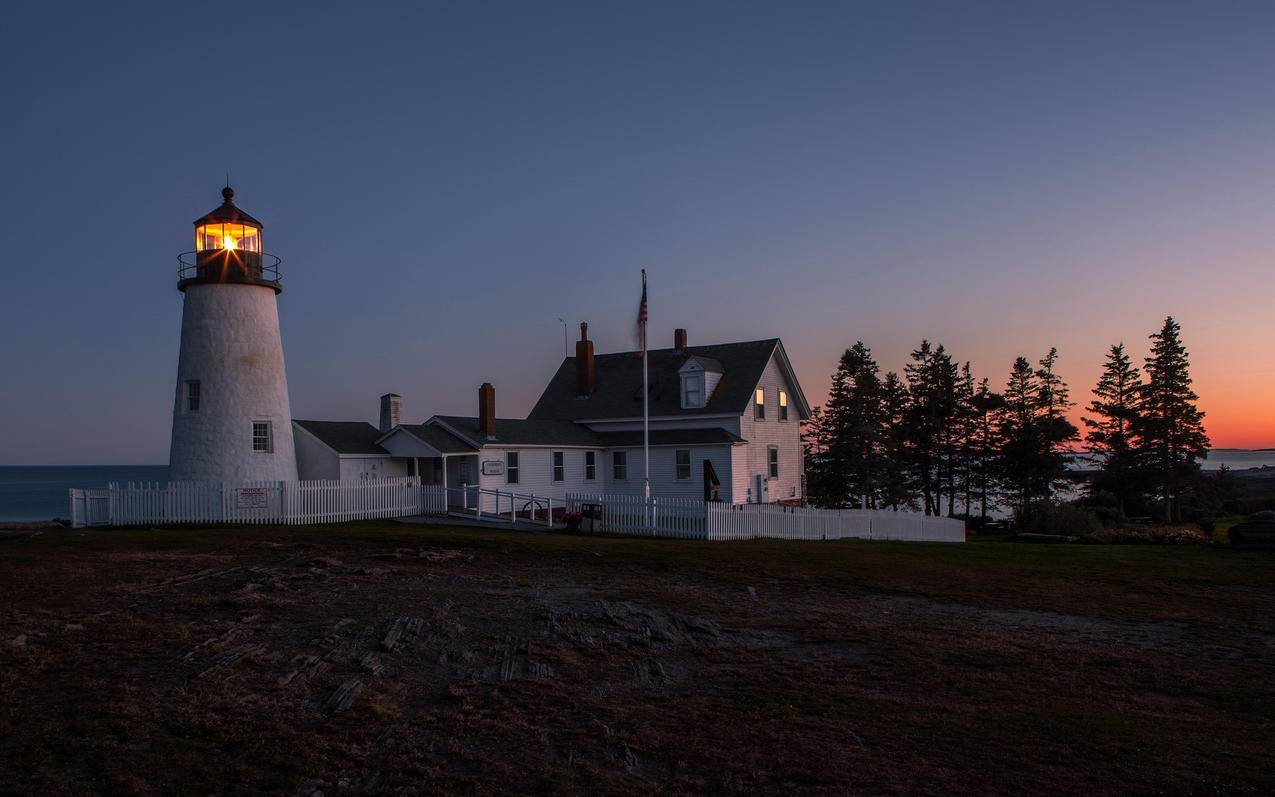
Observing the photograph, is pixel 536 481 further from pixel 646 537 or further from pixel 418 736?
pixel 418 736

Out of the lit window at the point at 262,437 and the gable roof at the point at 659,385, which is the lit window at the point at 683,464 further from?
the lit window at the point at 262,437

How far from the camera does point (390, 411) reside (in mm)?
34969

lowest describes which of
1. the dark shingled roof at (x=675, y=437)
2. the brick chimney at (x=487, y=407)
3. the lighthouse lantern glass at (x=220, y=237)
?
the dark shingled roof at (x=675, y=437)

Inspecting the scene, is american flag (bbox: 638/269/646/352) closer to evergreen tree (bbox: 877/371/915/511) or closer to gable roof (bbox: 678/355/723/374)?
gable roof (bbox: 678/355/723/374)

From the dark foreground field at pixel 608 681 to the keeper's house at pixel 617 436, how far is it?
14.9 m

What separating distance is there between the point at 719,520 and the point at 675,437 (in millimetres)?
10476

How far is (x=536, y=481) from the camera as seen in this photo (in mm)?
35688

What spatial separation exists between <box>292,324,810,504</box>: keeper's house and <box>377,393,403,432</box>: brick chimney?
0.17 ft

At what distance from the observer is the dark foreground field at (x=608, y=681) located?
703 cm

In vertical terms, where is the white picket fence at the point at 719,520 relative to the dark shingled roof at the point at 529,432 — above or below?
below

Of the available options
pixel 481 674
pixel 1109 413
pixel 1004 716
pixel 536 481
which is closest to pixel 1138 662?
pixel 1004 716

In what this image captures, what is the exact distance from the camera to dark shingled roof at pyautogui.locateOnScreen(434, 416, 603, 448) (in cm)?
3414

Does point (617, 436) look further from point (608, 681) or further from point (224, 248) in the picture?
point (608, 681)

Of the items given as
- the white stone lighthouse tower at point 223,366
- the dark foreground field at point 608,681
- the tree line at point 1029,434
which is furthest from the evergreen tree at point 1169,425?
the white stone lighthouse tower at point 223,366
